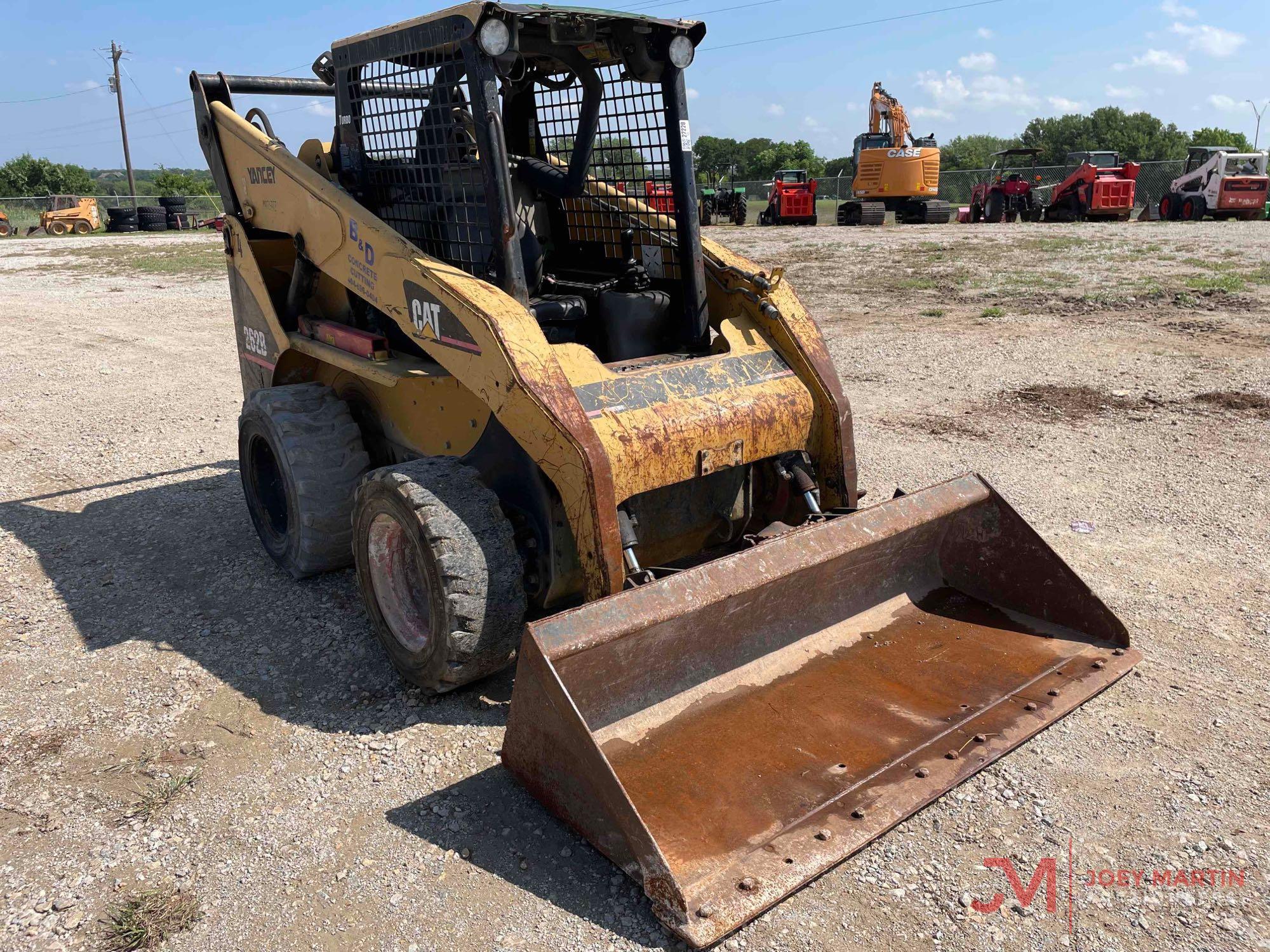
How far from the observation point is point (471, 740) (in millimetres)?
3445

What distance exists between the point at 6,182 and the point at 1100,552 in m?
64.5

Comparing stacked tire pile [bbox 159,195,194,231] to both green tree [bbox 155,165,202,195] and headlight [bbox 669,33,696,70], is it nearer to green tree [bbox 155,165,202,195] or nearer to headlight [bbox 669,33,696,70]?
green tree [bbox 155,165,202,195]

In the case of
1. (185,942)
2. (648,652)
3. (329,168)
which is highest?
(329,168)

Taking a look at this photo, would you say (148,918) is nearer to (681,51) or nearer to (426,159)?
(426,159)

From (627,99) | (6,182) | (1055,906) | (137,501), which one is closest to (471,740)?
(1055,906)

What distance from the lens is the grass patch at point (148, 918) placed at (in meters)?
2.57

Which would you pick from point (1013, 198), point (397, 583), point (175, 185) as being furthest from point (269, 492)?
point (175, 185)

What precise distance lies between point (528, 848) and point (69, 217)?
38.8m

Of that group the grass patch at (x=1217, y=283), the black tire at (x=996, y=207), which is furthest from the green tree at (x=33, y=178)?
the grass patch at (x=1217, y=283)

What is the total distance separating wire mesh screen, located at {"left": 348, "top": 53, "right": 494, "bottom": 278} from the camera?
12.6 feet

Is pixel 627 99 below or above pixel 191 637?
above

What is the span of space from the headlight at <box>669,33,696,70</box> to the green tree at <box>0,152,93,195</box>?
60.8 meters

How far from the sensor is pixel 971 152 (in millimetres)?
68500

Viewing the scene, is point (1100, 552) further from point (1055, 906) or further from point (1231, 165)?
point (1231, 165)
